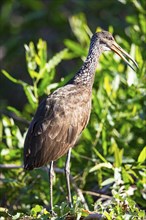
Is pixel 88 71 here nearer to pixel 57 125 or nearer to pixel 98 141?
pixel 57 125

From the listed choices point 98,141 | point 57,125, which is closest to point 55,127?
point 57,125

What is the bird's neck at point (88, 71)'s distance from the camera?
26.8ft

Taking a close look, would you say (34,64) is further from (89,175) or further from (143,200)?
(143,200)

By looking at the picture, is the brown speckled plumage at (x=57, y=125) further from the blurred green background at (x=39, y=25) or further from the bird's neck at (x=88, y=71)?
the blurred green background at (x=39, y=25)

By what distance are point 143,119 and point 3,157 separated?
1503 mm

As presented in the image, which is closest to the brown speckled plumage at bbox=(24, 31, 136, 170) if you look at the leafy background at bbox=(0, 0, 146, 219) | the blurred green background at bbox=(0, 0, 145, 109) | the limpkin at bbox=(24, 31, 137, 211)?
the limpkin at bbox=(24, 31, 137, 211)

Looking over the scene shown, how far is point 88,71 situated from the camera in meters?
8.27

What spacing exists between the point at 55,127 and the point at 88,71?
80cm

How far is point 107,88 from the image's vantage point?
364 inches

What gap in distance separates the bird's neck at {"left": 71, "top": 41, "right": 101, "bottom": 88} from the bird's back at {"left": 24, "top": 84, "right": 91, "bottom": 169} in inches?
9.0

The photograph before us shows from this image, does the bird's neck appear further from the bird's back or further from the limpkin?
the bird's back

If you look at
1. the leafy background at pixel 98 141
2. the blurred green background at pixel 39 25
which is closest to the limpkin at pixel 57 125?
the leafy background at pixel 98 141

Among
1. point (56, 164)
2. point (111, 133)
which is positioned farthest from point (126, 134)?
point (56, 164)

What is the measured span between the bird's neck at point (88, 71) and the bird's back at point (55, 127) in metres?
0.23
